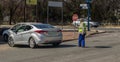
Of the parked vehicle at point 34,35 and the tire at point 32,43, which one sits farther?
the tire at point 32,43

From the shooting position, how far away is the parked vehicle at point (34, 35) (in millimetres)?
20906

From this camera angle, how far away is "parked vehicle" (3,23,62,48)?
68.6ft

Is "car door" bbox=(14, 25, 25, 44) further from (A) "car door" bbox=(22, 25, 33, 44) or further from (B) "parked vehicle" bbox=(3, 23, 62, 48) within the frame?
(A) "car door" bbox=(22, 25, 33, 44)

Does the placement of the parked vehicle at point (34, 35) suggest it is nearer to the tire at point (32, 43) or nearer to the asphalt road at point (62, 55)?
the tire at point (32, 43)

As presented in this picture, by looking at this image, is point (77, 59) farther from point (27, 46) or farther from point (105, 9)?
point (105, 9)

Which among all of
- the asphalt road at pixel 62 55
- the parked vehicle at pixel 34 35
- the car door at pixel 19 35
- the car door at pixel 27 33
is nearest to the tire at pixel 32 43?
the parked vehicle at pixel 34 35

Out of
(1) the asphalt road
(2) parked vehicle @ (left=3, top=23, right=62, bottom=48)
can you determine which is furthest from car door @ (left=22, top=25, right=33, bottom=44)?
(1) the asphalt road

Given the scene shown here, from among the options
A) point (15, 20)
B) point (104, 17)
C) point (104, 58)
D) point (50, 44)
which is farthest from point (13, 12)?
point (104, 58)

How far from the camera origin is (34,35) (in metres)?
21.1

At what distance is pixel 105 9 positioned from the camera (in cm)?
7625

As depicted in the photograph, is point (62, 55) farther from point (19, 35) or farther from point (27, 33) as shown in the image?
point (19, 35)

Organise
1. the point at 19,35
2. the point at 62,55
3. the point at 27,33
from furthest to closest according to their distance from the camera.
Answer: the point at 19,35 < the point at 27,33 < the point at 62,55

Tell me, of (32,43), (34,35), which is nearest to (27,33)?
(34,35)

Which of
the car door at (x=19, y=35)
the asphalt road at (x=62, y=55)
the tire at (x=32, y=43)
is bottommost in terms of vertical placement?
the asphalt road at (x=62, y=55)
